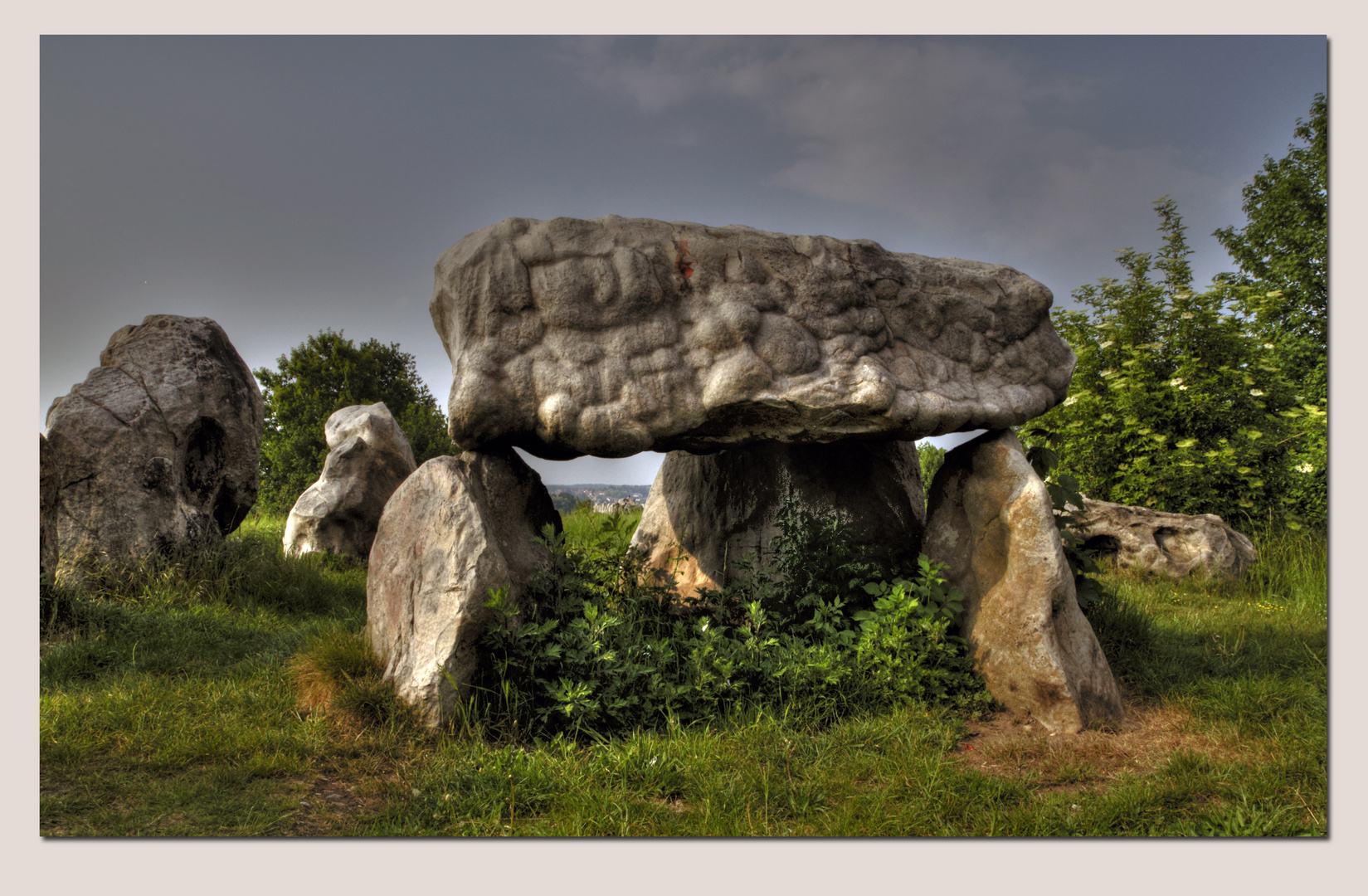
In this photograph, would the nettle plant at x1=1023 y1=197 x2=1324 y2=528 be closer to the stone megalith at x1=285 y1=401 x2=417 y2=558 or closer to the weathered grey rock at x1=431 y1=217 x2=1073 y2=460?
the weathered grey rock at x1=431 y1=217 x2=1073 y2=460

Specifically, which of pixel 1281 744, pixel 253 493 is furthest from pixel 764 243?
pixel 253 493

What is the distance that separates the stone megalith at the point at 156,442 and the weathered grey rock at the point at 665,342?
3.63 metres

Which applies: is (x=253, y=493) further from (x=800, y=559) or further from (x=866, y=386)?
(x=866, y=386)

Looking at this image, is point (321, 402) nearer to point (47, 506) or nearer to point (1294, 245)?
point (47, 506)

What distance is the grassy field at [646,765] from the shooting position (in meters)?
3.17

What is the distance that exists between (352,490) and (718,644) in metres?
5.60

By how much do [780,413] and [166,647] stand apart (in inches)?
163

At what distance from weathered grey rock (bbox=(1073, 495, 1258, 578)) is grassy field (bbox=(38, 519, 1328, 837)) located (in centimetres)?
271

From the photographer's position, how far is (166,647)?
16.8 ft

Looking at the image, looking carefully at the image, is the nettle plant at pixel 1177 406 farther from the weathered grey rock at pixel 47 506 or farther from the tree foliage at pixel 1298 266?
the weathered grey rock at pixel 47 506

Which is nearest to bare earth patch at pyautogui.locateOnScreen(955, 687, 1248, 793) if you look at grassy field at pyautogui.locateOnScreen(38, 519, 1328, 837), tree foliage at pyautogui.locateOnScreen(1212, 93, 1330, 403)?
grassy field at pyautogui.locateOnScreen(38, 519, 1328, 837)

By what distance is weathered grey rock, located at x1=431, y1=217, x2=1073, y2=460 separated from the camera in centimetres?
401

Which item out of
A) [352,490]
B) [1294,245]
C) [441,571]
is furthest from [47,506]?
[1294,245]

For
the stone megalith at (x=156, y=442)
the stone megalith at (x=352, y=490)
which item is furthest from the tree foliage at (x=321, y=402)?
the stone megalith at (x=156, y=442)
